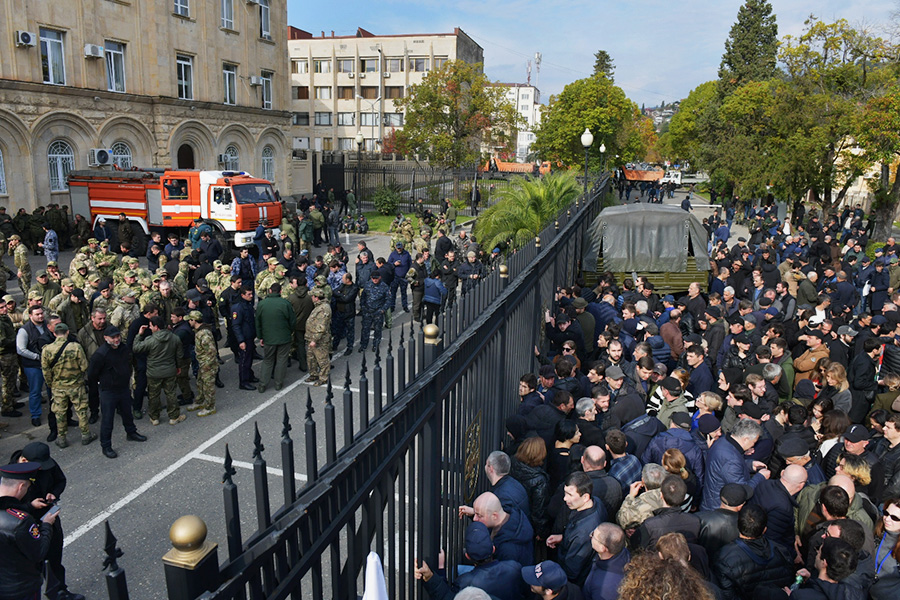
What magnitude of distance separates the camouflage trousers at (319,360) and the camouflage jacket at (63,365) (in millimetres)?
3192

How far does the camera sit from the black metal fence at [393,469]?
5.82ft

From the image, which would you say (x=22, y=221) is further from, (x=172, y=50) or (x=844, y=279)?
(x=844, y=279)

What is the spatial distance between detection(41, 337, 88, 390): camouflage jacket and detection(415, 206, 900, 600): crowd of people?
17.2 feet

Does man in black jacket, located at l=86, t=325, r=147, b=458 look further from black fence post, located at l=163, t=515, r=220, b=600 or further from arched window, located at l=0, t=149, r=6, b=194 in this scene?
arched window, located at l=0, t=149, r=6, b=194

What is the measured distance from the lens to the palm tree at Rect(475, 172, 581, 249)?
15469 mm

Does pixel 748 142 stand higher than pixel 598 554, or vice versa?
pixel 748 142

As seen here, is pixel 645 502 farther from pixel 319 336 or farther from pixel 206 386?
pixel 206 386

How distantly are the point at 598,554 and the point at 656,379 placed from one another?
331 centimetres

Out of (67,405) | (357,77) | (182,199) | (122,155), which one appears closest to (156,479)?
(67,405)

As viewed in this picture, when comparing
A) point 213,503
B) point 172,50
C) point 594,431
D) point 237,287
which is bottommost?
point 213,503

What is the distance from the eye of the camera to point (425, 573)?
10.8 feet

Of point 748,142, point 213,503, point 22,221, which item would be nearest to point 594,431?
point 213,503

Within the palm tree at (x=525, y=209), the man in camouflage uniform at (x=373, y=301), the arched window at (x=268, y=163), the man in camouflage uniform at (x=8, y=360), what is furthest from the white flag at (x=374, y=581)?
the arched window at (x=268, y=163)

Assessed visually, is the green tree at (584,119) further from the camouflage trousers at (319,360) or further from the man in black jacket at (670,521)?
the man in black jacket at (670,521)
